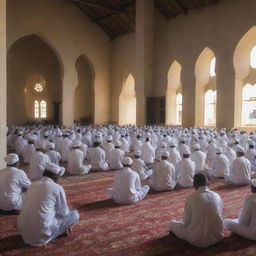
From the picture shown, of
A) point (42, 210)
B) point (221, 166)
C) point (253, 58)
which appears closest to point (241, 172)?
point (221, 166)

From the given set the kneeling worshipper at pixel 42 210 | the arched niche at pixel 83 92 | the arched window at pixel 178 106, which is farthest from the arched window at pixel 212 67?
Result: the kneeling worshipper at pixel 42 210

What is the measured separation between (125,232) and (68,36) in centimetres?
1731

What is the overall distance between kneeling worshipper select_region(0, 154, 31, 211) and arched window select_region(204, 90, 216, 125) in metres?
13.4

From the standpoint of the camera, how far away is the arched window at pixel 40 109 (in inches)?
874

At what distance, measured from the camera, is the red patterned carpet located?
3.16m

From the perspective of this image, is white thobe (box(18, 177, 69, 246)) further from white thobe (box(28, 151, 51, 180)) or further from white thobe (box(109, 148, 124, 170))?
white thobe (box(109, 148, 124, 170))

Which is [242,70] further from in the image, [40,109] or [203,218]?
[40,109]

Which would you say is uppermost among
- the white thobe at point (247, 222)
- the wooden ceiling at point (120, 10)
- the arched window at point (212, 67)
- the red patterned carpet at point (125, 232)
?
the wooden ceiling at point (120, 10)

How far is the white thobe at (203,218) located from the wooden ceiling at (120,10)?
44.9 feet

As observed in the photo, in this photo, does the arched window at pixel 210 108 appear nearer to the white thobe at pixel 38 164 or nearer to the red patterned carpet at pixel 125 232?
the red patterned carpet at pixel 125 232

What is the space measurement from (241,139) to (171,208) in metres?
5.50

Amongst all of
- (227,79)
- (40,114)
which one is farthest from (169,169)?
(40,114)

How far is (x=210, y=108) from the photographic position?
1673cm

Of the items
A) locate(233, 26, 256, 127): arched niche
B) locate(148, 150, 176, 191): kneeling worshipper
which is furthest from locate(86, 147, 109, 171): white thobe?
locate(233, 26, 256, 127): arched niche
